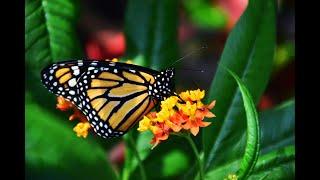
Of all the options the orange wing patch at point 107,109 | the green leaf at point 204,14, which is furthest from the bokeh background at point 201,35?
the orange wing patch at point 107,109

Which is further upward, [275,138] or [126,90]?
[126,90]

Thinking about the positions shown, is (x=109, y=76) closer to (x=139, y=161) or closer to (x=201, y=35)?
(x=139, y=161)

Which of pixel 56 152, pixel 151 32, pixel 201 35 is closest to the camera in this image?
pixel 56 152

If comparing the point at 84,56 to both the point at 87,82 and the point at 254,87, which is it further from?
the point at 254,87

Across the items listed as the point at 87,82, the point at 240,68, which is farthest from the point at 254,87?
the point at 87,82

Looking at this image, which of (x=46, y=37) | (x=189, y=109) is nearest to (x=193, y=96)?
(x=189, y=109)

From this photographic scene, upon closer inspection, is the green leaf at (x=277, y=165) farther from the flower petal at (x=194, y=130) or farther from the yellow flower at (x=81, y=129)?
the yellow flower at (x=81, y=129)

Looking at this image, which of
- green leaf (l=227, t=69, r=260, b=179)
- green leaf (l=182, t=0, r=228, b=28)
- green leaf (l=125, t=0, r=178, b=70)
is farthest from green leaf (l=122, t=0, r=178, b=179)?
green leaf (l=227, t=69, r=260, b=179)

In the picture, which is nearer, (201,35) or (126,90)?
(126,90)
